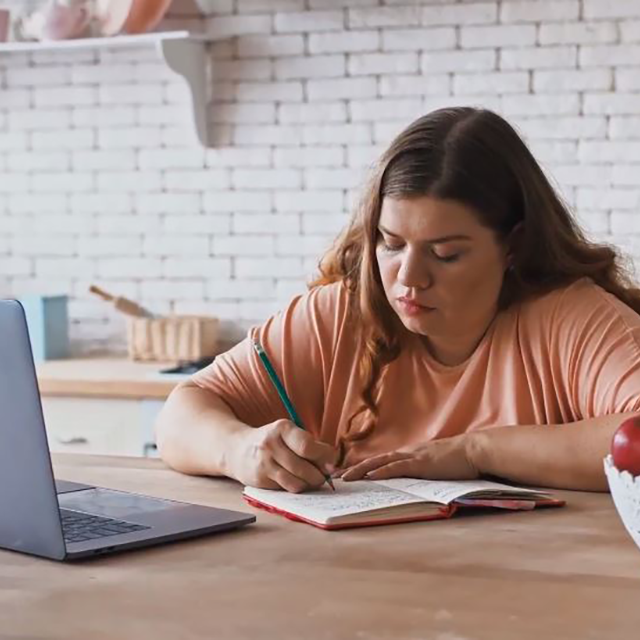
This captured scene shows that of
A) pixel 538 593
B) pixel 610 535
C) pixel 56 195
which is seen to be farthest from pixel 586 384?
pixel 56 195

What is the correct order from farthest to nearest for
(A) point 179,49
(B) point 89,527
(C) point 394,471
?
(A) point 179,49 < (C) point 394,471 < (B) point 89,527

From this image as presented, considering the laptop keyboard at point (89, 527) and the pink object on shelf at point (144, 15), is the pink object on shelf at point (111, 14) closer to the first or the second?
the pink object on shelf at point (144, 15)

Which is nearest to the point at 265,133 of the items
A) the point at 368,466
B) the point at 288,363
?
the point at 288,363

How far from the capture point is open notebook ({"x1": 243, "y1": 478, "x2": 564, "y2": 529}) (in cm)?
166

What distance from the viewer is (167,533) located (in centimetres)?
158

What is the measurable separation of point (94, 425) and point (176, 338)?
353mm

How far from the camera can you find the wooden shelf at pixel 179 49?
365cm

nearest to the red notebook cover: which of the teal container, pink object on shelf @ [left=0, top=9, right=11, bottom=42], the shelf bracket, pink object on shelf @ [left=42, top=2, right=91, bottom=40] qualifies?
the shelf bracket

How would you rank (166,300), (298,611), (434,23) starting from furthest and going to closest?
(166,300)
(434,23)
(298,611)

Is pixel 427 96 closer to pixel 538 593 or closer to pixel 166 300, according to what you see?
pixel 166 300

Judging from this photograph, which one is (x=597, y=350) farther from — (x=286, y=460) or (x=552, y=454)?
(x=286, y=460)

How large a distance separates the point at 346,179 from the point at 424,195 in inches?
66.2

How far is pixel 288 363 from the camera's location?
228cm

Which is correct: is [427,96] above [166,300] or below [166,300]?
above
